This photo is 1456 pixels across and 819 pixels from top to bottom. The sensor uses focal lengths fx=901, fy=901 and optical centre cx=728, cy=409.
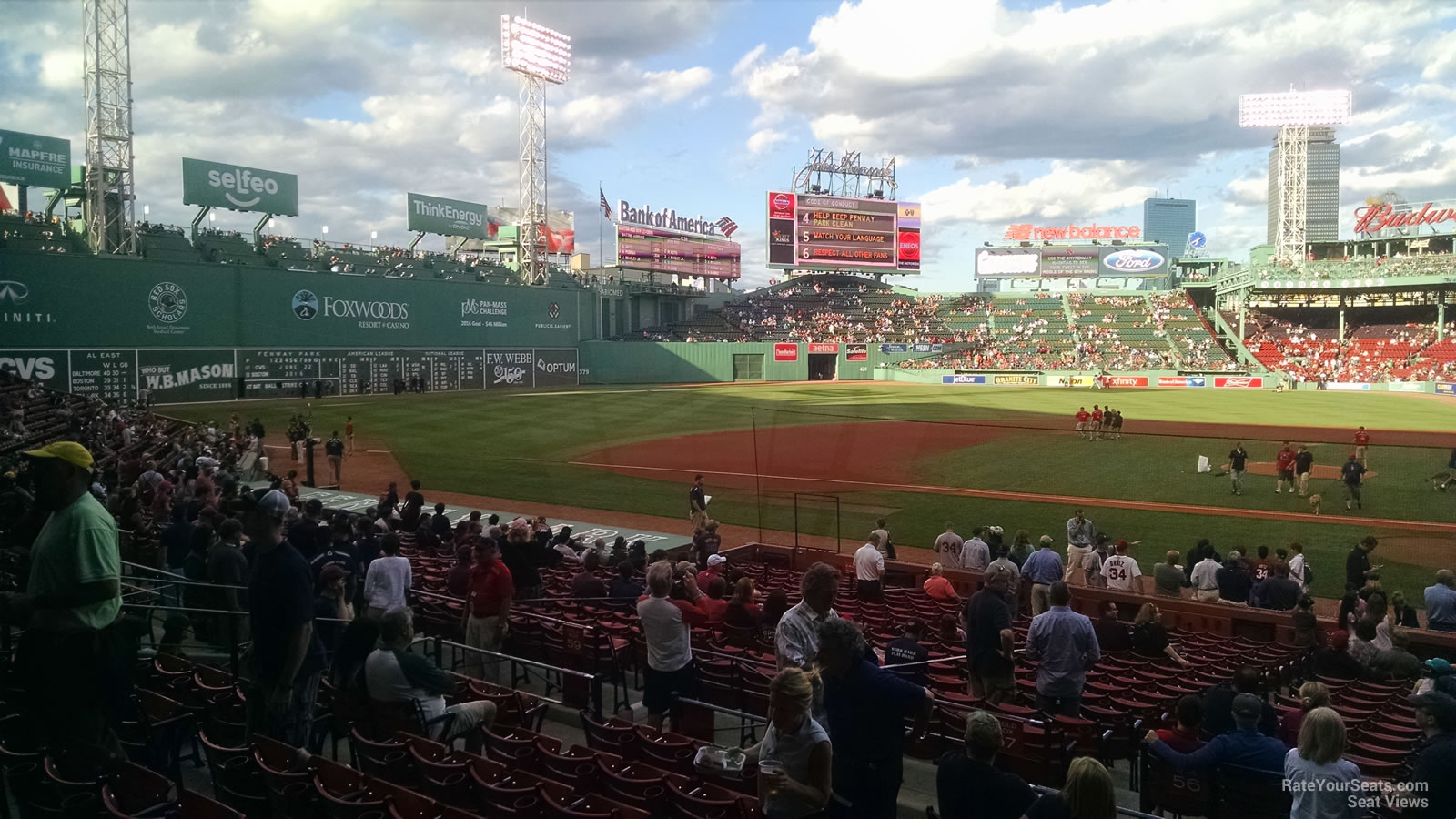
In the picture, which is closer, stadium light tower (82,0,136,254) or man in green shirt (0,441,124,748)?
man in green shirt (0,441,124,748)

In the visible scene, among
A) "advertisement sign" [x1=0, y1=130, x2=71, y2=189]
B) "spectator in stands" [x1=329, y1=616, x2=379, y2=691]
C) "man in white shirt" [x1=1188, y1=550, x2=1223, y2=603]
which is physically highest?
"advertisement sign" [x1=0, y1=130, x2=71, y2=189]

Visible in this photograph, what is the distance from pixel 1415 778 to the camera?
4.50 metres

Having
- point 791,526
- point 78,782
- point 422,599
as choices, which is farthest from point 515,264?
point 78,782

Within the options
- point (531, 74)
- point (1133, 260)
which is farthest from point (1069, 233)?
point (531, 74)

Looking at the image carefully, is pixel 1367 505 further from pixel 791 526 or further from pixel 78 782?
pixel 78 782

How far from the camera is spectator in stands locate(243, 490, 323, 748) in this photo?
15.0 feet

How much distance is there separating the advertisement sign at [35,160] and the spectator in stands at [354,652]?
46676 mm

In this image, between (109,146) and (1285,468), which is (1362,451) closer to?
(1285,468)

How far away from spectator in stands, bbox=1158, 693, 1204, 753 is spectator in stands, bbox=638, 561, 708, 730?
118 inches

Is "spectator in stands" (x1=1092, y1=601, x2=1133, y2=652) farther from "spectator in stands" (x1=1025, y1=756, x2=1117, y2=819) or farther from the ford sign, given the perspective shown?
the ford sign

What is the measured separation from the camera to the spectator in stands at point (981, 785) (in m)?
3.62

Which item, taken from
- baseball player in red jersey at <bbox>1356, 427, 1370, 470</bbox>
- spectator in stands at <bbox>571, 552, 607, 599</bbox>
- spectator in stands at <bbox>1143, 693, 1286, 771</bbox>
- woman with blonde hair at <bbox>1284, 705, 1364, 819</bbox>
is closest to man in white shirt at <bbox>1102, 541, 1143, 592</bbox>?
baseball player in red jersey at <bbox>1356, 427, 1370, 470</bbox>

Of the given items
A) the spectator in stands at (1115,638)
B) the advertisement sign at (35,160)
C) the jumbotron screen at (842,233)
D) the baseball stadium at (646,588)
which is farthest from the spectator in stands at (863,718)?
the jumbotron screen at (842,233)

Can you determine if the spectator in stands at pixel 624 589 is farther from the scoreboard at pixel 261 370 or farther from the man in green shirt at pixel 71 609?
the scoreboard at pixel 261 370
